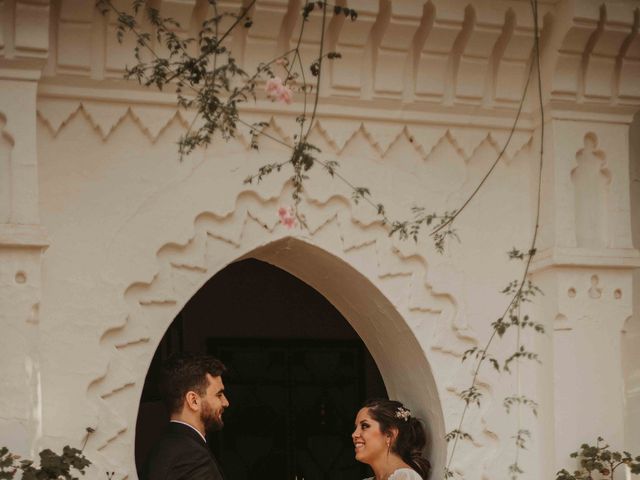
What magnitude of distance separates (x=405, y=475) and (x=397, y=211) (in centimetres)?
119

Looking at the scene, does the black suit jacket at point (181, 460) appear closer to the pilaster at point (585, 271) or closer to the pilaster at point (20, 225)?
the pilaster at point (20, 225)

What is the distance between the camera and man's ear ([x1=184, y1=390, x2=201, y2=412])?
6.11m

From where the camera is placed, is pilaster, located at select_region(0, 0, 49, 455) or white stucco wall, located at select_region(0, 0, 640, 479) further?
white stucco wall, located at select_region(0, 0, 640, 479)

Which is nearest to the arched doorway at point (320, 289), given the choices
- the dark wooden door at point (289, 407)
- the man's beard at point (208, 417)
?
the man's beard at point (208, 417)

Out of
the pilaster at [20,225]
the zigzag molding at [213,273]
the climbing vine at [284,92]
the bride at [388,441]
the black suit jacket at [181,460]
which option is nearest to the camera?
the climbing vine at [284,92]

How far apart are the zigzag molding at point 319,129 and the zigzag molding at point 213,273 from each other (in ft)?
0.96

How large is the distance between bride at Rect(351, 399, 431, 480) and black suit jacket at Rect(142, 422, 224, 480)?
0.89 m

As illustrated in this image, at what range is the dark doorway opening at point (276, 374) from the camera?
909 centimetres

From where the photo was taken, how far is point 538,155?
6.63 m

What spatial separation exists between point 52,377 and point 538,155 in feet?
7.97

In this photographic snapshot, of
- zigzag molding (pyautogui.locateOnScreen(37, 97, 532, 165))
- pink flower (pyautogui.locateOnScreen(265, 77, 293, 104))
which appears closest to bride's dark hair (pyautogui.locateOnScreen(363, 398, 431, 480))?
zigzag molding (pyautogui.locateOnScreen(37, 97, 532, 165))

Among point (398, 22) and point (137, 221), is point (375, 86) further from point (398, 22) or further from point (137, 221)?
point (137, 221)

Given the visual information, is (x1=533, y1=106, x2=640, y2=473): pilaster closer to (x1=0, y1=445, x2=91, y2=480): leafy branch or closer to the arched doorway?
the arched doorway

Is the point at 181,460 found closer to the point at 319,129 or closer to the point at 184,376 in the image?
the point at 184,376
